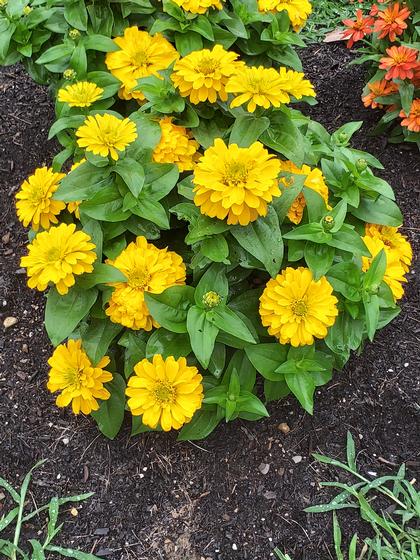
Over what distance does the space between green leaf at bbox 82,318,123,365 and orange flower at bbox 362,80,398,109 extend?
74.9 inches

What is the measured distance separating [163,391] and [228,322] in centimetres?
30

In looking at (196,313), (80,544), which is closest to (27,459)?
(80,544)

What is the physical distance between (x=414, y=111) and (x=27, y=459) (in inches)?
95.3

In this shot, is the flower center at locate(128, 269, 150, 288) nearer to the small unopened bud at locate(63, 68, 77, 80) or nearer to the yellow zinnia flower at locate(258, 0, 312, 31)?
the small unopened bud at locate(63, 68, 77, 80)

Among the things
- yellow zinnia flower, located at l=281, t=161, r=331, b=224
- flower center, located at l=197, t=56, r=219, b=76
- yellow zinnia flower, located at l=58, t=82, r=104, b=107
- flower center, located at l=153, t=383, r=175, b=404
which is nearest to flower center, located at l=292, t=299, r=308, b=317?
yellow zinnia flower, located at l=281, t=161, r=331, b=224

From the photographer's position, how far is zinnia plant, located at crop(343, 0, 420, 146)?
277 centimetres

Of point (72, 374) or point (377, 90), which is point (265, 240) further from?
point (377, 90)

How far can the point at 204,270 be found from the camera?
195cm

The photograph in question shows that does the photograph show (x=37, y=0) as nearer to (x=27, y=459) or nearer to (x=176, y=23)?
(x=176, y=23)

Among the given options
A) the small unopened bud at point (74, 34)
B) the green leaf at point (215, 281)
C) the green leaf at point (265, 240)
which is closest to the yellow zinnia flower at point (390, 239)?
the green leaf at point (265, 240)

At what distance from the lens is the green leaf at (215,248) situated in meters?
1.79

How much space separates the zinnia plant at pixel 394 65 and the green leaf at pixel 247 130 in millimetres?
1205

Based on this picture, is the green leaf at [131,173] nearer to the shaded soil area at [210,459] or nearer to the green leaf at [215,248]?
the green leaf at [215,248]

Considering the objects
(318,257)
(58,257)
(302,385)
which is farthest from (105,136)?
(302,385)
